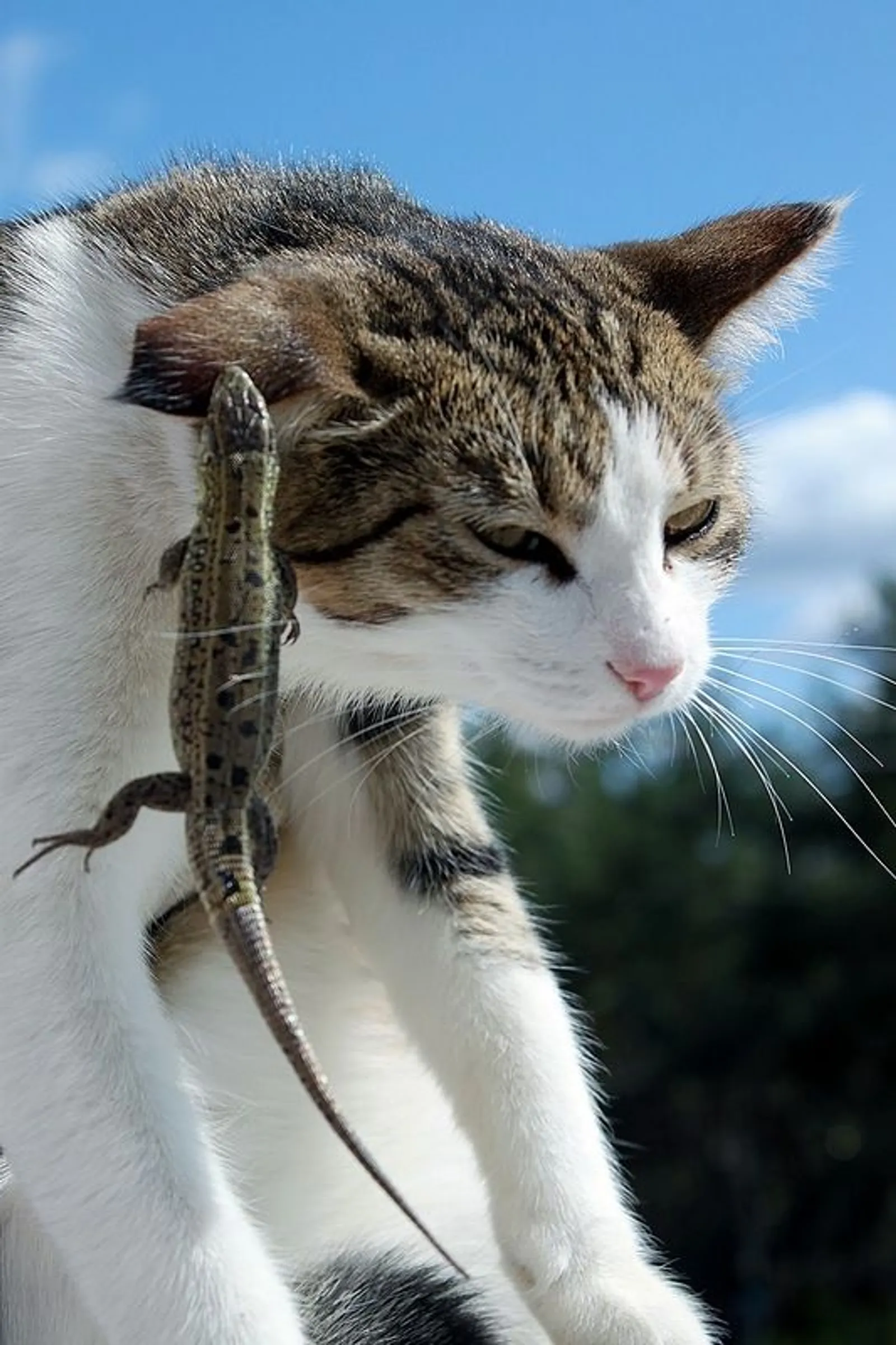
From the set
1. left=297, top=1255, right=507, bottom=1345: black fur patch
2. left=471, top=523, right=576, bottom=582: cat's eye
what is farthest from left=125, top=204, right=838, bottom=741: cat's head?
left=297, top=1255, right=507, bottom=1345: black fur patch

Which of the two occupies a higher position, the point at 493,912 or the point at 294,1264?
the point at 493,912

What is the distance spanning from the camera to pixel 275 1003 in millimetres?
1022

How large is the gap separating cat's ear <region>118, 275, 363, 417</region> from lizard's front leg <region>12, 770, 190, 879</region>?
0.22 m

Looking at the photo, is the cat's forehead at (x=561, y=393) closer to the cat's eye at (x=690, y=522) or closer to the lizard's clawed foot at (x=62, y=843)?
the cat's eye at (x=690, y=522)

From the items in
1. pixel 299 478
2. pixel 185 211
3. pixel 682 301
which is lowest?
pixel 299 478

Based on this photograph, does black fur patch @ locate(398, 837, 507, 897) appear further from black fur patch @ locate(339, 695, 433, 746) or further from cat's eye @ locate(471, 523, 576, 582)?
→ cat's eye @ locate(471, 523, 576, 582)

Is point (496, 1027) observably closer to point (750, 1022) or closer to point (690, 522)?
point (690, 522)

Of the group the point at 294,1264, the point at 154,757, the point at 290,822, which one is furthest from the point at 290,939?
the point at 154,757

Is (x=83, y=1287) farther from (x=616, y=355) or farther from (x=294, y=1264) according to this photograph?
(x=616, y=355)

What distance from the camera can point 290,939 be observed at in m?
1.66

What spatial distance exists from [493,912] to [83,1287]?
0.55 meters

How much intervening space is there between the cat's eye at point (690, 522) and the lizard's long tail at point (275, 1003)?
0.46 m

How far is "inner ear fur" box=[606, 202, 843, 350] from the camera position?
1.48 metres

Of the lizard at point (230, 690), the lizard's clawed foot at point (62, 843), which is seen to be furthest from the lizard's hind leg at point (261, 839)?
the lizard's clawed foot at point (62, 843)
